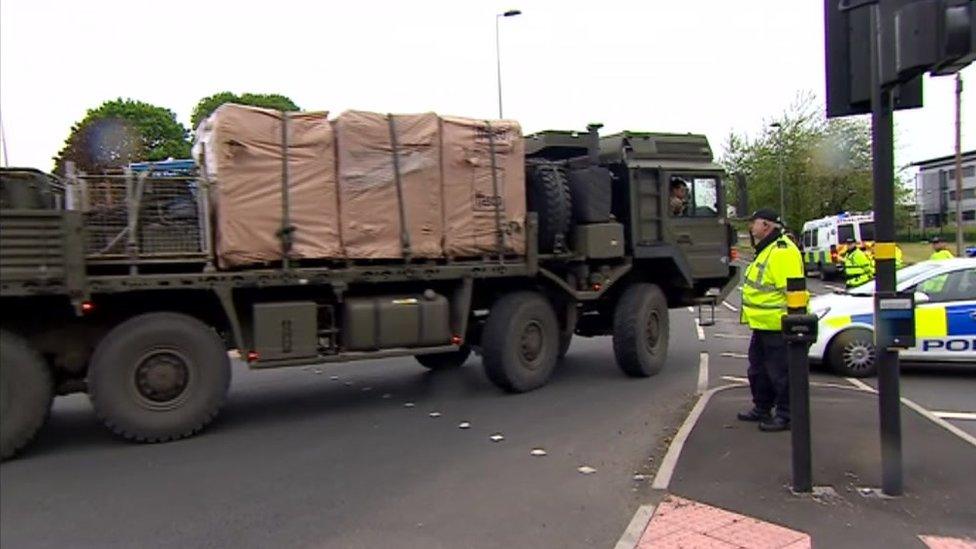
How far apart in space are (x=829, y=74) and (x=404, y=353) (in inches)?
187

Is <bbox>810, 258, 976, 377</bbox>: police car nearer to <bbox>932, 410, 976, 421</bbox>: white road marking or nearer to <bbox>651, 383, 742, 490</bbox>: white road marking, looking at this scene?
<bbox>932, 410, 976, 421</bbox>: white road marking

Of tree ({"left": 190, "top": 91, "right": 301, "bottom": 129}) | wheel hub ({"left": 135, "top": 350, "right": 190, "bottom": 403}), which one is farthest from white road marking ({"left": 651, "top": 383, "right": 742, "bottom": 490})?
tree ({"left": 190, "top": 91, "right": 301, "bottom": 129})

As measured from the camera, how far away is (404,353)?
8.06 metres

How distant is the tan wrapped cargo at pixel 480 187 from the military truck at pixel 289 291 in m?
0.22

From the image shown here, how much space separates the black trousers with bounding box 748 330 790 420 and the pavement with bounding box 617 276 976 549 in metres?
0.31

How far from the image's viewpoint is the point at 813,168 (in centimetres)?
4400

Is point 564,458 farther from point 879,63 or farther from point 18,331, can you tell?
point 18,331

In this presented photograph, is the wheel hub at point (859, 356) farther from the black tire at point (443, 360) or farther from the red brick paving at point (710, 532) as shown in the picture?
the red brick paving at point (710, 532)

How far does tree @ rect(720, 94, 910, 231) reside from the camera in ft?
141

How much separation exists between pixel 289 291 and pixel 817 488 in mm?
4923

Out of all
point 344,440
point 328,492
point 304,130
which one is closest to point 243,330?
point 344,440

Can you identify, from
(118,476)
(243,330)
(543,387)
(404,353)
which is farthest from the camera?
(543,387)

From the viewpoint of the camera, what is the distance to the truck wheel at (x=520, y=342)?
28.6 ft

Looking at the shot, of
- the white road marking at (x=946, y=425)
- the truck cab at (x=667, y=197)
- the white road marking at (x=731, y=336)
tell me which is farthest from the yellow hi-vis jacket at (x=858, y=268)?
the white road marking at (x=946, y=425)
